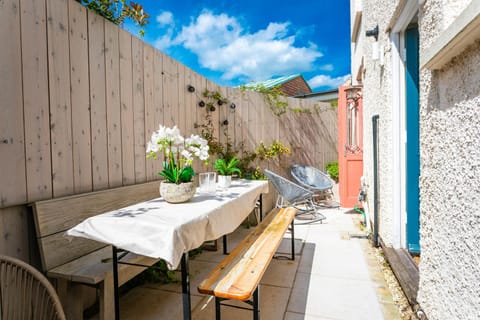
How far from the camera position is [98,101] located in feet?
7.52

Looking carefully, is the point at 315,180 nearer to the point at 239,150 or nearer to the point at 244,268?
the point at 239,150

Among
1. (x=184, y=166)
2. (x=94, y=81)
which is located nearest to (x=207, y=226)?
(x=184, y=166)

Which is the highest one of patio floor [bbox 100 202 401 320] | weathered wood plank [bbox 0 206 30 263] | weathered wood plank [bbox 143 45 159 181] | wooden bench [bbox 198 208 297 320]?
weathered wood plank [bbox 143 45 159 181]

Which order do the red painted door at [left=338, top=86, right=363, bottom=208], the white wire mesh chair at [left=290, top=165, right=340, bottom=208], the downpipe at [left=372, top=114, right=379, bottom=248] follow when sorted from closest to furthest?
the downpipe at [left=372, top=114, right=379, bottom=248] < the red painted door at [left=338, top=86, right=363, bottom=208] < the white wire mesh chair at [left=290, top=165, right=340, bottom=208]

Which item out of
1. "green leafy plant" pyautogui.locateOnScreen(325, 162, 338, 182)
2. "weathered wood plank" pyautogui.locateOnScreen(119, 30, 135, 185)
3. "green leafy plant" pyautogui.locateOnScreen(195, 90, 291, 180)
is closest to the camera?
"weathered wood plank" pyautogui.locateOnScreen(119, 30, 135, 185)

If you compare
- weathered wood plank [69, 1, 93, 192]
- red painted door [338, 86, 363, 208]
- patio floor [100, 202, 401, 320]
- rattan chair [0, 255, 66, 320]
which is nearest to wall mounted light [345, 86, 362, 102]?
red painted door [338, 86, 363, 208]

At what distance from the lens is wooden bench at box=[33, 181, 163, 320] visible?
175cm

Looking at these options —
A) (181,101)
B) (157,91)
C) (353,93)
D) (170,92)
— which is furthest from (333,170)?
(157,91)

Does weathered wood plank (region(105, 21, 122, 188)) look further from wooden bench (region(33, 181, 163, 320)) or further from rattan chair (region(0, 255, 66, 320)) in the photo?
rattan chair (region(0, 255, 66, 320))

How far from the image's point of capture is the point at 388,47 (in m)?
2.64

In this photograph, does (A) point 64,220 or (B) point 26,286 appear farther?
(A) point 64,220

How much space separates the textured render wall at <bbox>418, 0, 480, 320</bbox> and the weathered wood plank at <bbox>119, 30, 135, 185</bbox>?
2.35 m

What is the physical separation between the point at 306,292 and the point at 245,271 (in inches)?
39.4

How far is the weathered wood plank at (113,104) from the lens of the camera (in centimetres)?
240
